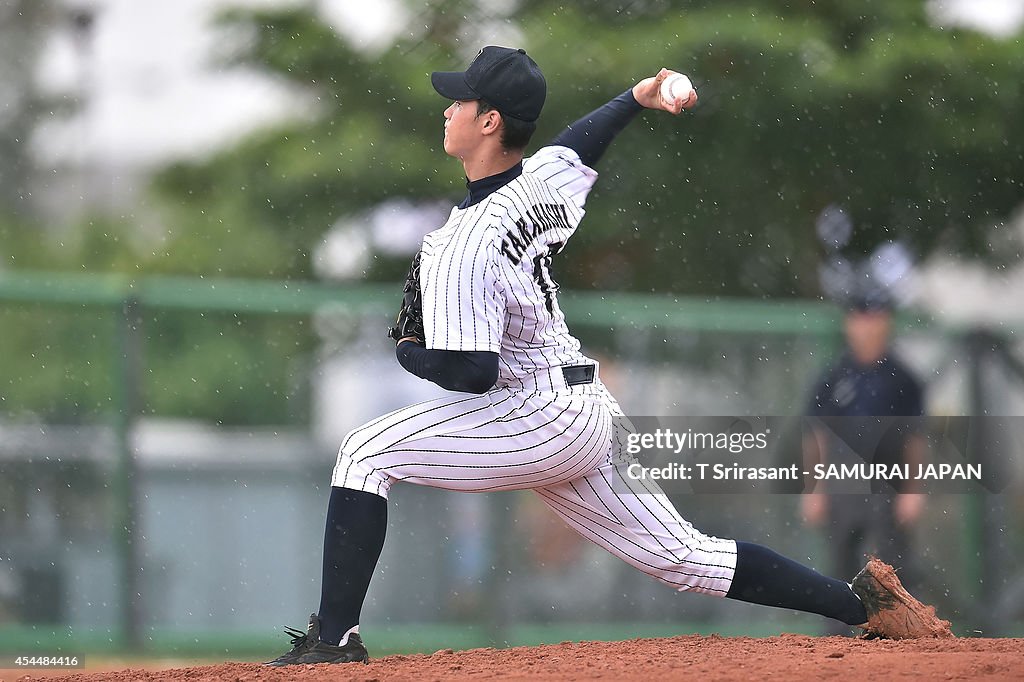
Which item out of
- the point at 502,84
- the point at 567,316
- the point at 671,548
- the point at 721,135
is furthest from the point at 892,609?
the point at 721,135

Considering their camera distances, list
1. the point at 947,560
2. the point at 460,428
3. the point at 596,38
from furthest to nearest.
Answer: the point at 596,38
the point at 947,560
the point at 460,428

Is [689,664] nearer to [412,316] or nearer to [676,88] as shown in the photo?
[412,316]

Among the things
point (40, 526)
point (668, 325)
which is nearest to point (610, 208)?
point (668, 325)

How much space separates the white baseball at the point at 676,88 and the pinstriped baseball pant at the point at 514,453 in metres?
0.67

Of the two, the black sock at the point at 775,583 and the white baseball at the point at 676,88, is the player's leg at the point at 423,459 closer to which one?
the black sock at the point at 775,583

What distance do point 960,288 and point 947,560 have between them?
2.37m

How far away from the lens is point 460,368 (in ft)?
8.30

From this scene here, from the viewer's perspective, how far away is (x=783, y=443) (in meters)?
5.67

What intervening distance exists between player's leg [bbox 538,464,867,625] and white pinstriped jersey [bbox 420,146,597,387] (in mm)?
311

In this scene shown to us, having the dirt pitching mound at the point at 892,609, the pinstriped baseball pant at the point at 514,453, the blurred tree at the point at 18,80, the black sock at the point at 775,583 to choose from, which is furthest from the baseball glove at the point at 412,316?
the blurred tree at the point at 18,80

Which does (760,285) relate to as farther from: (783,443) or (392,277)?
(392,277)

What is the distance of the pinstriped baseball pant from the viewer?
2643 mm

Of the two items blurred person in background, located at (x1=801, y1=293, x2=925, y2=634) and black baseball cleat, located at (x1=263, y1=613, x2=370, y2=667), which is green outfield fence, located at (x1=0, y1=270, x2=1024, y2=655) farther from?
black baseball cleat, located at (x1=263, y1=613, x2=370, y2=667)

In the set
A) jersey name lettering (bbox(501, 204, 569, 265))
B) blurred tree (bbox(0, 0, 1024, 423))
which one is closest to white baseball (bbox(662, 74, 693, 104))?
jersey name lettering (bbox(501, 204, 569, 265))
